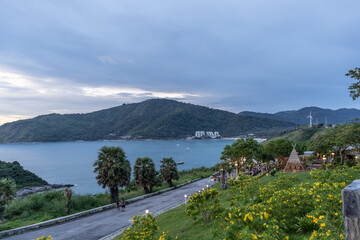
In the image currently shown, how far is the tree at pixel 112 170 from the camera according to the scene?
23703 millimetres

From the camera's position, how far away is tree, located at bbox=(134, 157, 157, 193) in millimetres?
28969

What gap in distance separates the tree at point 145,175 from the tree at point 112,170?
14.2 ft

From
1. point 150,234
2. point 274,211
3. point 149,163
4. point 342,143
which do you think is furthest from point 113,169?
point 342,143

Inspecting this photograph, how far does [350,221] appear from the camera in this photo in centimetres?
171

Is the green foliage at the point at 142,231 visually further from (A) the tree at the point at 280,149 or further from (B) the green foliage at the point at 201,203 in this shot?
(A) the tree at the point at 280,149

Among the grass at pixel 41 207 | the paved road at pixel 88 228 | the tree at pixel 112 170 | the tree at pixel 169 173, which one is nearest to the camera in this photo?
the paved road at pixel 88 228

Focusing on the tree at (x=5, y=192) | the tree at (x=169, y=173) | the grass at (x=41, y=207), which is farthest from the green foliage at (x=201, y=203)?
the tree at (x=169, y=173)

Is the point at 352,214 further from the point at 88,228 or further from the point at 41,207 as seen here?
the point at 41,207

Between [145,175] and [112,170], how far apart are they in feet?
21.2

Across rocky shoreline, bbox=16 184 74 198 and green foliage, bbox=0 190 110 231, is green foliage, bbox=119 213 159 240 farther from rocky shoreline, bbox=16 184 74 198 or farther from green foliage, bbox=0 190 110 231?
rocky shoreline, bbox=16 184 74 198

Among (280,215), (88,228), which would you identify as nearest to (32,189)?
(88,228)

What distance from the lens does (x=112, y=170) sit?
23453 mm

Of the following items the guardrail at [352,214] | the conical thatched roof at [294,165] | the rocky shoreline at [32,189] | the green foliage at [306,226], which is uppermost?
the guardrail at [352,214]

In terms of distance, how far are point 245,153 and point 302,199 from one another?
89.1ft
